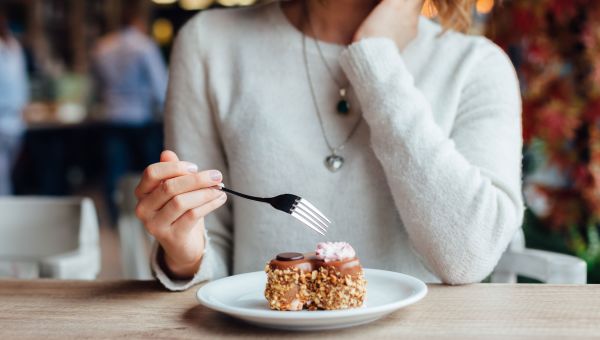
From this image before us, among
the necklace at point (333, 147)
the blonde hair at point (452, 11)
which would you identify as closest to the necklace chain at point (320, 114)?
the necklace at point (333, 147)

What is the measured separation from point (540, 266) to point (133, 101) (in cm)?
439

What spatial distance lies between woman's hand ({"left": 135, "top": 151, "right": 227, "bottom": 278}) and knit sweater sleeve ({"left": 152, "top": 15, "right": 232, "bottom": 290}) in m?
0.30

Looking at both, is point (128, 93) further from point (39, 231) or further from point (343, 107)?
point (343, 107)

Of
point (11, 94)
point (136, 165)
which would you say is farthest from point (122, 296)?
point (136, 165)

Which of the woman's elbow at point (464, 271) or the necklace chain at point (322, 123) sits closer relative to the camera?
the woman's elbow at point (464, 271)

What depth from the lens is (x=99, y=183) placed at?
6.36 meters

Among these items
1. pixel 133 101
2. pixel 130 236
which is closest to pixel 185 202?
pixel 130 236

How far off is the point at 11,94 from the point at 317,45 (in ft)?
13.5

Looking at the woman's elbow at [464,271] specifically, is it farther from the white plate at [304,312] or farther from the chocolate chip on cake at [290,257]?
the chocolate chip on cake at [290,257]

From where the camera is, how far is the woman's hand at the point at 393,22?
4.00ft

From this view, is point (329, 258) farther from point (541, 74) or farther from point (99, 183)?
point (99, 183)

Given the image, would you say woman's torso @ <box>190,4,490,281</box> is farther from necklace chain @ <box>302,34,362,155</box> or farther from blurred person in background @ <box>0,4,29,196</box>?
blurred person in background @ <box>0,4,29,196</box>

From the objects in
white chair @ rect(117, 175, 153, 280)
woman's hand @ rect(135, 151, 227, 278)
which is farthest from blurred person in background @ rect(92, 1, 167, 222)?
woman's hand @ rect(135, 151, 227, 278)

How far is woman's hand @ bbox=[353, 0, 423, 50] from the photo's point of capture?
4.00 feet
